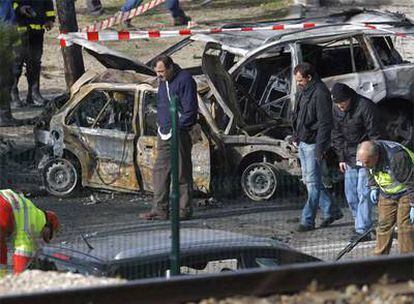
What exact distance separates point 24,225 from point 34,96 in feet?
32.3

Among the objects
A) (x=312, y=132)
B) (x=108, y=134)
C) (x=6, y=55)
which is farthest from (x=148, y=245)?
(x=6, y=55)

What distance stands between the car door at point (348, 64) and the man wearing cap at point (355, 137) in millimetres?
2088

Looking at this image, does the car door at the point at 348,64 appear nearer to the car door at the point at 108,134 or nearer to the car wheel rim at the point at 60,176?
the car door at the point at 108,134

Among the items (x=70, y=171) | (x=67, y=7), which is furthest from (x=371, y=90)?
(x=67, y=7)

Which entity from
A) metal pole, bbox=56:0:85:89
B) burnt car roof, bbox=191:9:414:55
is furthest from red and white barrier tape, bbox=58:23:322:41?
metal pole, bbox=56:0:85:89

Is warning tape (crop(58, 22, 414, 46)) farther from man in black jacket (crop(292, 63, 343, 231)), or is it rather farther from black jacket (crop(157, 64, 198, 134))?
black jacket (crop(157, 64, 198, 134))

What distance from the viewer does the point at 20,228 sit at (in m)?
9.12

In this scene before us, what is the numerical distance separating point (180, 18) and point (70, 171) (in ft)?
31.0

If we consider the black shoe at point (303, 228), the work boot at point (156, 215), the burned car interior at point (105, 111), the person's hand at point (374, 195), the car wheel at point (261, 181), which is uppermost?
the burned car interior at point (105, 111)

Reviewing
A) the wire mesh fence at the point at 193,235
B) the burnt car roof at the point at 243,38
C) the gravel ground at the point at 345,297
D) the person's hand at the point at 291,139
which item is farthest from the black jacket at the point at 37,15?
the gravel ground at the point at 345,297

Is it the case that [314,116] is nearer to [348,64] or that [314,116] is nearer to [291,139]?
[291,139]

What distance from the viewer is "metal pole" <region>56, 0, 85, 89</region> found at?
1795 cm

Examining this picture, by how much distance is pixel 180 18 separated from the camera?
2306 centimetres

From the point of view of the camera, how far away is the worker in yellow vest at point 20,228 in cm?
902
